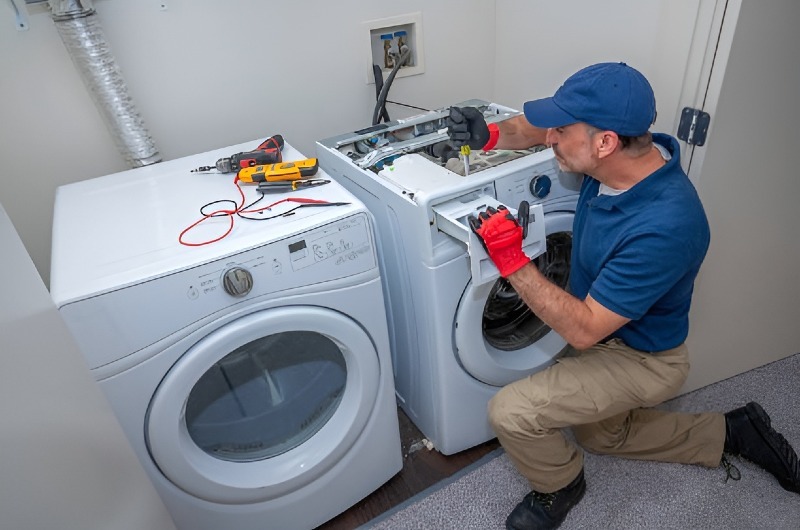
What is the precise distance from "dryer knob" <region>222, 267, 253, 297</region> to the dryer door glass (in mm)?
266

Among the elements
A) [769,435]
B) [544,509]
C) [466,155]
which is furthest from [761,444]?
[466,155]

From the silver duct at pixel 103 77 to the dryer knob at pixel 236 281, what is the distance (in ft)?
2.16

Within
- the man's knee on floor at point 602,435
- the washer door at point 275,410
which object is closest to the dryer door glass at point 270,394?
the washer door at point 275,410

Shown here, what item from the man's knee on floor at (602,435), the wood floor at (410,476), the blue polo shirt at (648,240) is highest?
the blue polo shirt at (648,240)

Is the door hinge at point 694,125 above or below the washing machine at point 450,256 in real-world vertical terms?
above

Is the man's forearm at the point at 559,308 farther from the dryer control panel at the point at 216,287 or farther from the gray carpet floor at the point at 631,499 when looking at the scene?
the gray carpet floor at the point at 631,499

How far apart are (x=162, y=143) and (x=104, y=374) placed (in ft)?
2.79

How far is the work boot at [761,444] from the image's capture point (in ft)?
4.58

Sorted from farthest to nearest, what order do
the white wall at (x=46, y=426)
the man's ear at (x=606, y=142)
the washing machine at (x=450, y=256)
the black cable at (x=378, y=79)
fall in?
the black cable at (x=378, y=79), the washing machine at (x=450, y=256), the man's ear at (x=606, y=142), the white wall at (x=46, y=426)

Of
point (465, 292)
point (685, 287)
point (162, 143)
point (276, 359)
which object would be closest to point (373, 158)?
point (465, 292)

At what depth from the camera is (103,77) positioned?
1.35 meters

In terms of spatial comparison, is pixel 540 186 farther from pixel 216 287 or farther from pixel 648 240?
pixel 216 287

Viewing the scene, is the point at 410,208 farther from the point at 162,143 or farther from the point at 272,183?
the point at 162,143

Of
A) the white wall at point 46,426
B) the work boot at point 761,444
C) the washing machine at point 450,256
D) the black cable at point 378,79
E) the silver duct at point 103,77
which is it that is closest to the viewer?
the white wall at point 46,426
